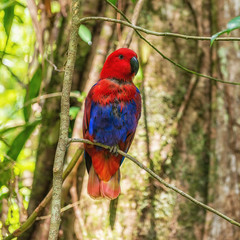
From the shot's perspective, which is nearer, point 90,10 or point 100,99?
point 100,99

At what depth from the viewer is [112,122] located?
2111 mm

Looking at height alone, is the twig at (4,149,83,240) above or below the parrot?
below

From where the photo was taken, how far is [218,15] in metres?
2.99

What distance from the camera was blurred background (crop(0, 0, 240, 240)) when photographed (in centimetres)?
259

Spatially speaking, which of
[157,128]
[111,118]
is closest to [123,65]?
[111,118]

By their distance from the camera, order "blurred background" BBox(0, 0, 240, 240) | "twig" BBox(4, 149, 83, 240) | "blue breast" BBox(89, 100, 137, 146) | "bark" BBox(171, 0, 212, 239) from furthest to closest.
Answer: "bark" BBox(171, 0, 212, 239)
"blurred background" BBox(0, 0, 240, 240)
"blue breast" BBox(89, 100, 137, 146)
"twig" BBox(4, 149, 83, 240)

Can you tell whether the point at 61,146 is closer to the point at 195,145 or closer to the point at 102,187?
the point at 102,187

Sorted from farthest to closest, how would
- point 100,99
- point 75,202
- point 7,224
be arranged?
point 75,202, point 7,224, point 100,99

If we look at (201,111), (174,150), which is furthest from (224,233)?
(201,111)

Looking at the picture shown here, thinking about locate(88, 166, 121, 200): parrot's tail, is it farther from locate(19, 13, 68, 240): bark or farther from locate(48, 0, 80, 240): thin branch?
locate(48, 0, 80, 240): thin branch

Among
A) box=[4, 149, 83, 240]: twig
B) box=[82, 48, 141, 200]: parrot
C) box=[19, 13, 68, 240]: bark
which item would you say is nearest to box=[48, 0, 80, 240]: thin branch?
box=[4, 149, 83, 240]: twig

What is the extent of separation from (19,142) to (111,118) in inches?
30.1

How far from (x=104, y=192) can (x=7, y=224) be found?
25.9 inches

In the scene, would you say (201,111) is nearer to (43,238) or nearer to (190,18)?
(190,18)
